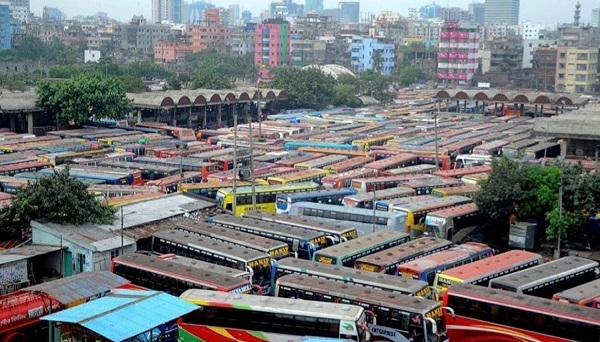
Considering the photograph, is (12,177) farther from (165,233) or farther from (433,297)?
(433,297)

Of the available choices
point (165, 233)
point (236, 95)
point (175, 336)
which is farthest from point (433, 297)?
point (236, 95)

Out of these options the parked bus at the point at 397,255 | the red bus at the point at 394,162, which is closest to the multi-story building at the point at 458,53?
the red bus at the point at 394,162

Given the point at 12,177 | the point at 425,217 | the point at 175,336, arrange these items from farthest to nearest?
the point at 12,177
the point at 425,217
the point at 175,336

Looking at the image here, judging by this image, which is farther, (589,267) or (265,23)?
(265,23)

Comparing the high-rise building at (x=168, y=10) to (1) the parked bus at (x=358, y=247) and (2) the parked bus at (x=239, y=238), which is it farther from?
(1) the parked bus at (x=358, y=247)

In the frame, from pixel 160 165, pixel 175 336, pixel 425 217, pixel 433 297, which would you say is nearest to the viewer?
pixel 175 336

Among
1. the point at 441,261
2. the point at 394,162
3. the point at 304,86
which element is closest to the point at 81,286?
the point at 441,261

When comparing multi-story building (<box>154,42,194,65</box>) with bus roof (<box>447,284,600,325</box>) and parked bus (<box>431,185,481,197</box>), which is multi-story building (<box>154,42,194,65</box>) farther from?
bus roof (<box>447,284,600,325</box>)

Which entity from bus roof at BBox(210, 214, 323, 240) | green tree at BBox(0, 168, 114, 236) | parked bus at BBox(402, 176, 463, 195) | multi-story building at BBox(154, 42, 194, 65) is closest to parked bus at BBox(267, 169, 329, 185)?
parked bus at BBox(402, 176, 463, 195)
